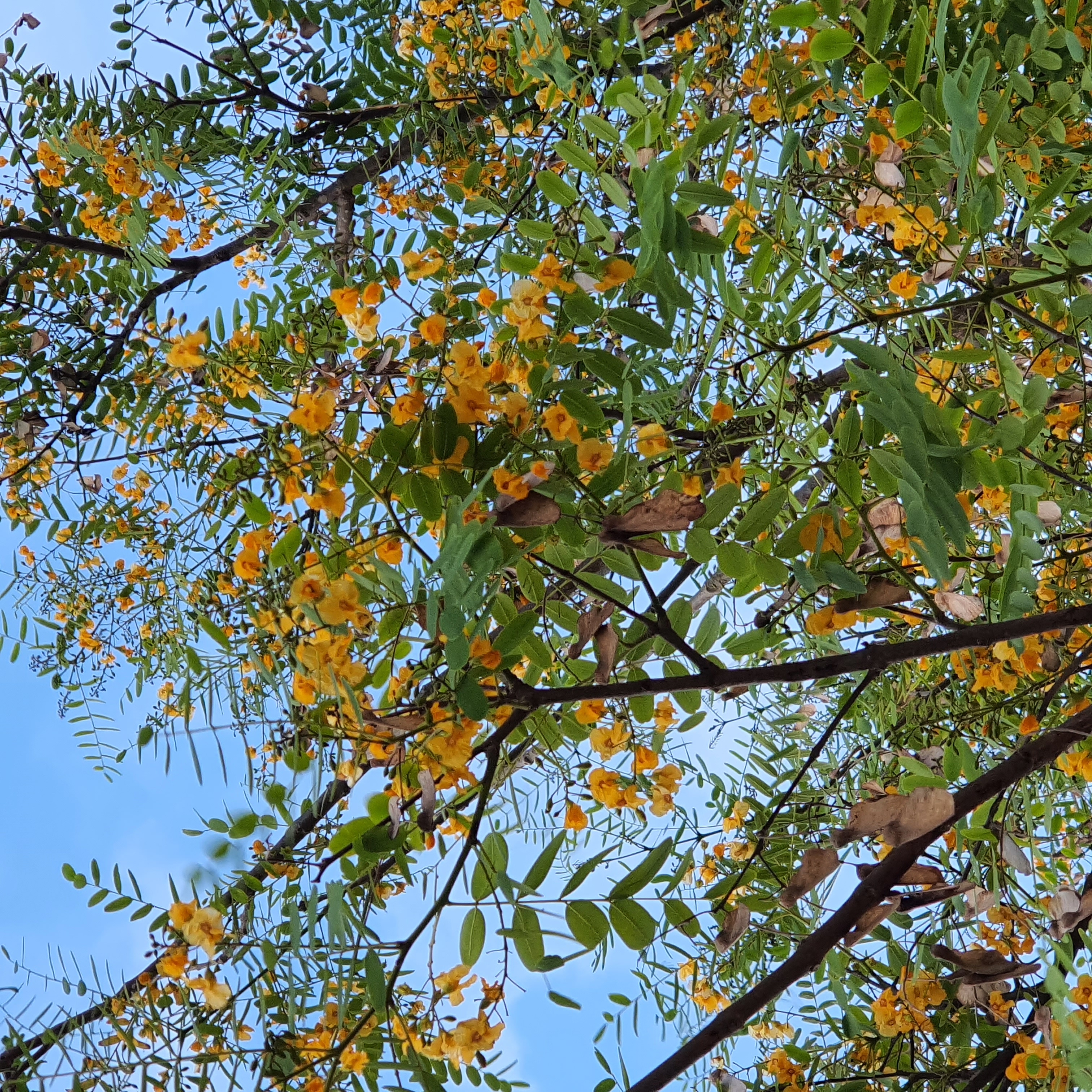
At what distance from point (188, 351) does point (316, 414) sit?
0.21 metres

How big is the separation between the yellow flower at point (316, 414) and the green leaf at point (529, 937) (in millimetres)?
356

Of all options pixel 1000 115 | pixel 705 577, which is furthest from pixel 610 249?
pixel 705 577

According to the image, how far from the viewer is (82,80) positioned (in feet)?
5.69

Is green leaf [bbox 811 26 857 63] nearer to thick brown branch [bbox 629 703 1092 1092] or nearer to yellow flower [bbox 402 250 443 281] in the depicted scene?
yellow flower [bbox 402 250 443 281]

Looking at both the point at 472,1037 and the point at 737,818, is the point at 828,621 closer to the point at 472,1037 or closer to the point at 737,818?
the point at 472,1037

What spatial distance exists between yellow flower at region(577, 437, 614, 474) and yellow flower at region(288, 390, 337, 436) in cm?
18

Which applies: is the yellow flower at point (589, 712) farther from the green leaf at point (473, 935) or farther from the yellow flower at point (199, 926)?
the yellow flower at point (199, 926)

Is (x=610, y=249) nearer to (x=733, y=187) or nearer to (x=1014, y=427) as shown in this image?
(x=1014, y=427)

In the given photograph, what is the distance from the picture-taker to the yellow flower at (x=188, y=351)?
30.9 inches

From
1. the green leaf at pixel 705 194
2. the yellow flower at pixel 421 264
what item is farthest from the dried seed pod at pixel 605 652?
the yellow flower at pixel 421 264

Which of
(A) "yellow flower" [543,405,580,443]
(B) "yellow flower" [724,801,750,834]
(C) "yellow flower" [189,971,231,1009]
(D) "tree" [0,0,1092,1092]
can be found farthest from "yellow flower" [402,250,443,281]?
(B) "yellow flower" [724,801,750,834]

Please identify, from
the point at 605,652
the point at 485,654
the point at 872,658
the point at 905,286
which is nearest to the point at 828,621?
the point at 872,658

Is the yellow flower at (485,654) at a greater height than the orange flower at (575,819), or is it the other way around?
the orange flower at (575,819)

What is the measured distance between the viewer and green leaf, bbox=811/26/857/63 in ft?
2.31
